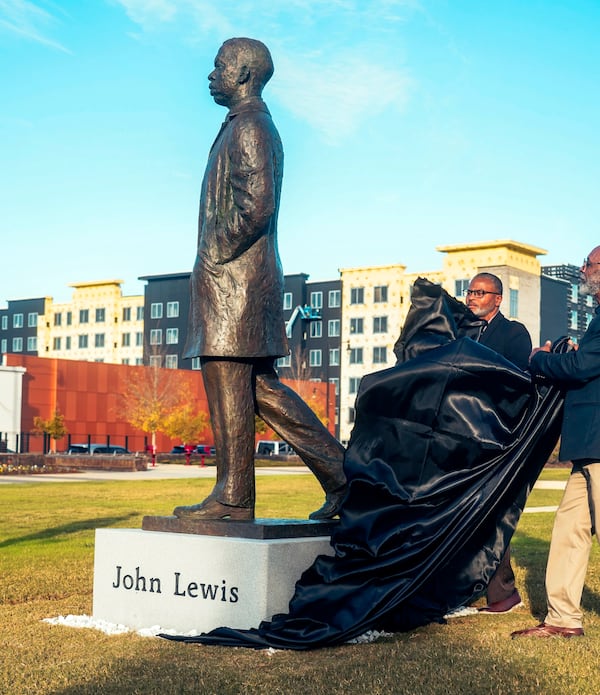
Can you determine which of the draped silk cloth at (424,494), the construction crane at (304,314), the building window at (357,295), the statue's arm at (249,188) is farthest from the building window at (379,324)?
the draped silk cloth at (424,494)

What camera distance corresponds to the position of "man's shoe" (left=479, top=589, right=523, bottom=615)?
23.4ft

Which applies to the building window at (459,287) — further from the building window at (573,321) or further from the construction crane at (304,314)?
the construction crane at (304,314)

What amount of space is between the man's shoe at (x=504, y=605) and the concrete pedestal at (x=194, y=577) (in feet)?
4.45

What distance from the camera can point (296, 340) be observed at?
87438 millimetres

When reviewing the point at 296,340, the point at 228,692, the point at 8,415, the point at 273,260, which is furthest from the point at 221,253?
the point at 296,340

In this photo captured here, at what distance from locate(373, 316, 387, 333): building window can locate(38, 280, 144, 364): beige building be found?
20.7 m

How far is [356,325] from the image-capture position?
85.4m

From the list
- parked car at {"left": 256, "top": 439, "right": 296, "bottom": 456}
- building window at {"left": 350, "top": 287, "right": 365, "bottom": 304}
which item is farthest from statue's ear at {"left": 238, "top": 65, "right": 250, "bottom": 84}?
building window at {"left": 350, "top": 287, "right": 365, "bottom": 304}

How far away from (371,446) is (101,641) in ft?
5.81

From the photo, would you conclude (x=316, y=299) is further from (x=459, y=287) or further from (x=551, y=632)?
(x=551, y=632)

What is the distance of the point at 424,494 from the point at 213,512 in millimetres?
1336

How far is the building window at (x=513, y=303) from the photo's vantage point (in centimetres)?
7581

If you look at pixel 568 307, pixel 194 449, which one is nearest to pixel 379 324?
pixel 568 307

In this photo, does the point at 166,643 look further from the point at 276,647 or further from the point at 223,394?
the point at 223,394
